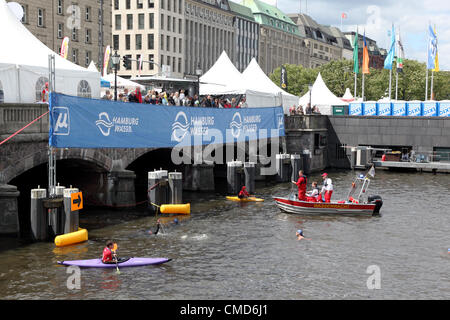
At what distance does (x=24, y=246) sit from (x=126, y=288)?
6.76 m

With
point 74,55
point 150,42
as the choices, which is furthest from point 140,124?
point 150,42

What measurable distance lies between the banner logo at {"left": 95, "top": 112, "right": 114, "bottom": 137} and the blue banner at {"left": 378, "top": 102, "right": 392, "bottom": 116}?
41441mm

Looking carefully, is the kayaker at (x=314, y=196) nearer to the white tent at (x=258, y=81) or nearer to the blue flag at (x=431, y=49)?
the white tent at (x=258, y=81)

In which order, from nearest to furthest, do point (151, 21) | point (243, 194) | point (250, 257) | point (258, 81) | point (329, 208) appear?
point (250, 257)
point (329, 208)
point (243, 194)
point (258, 81)
point (151, 21)

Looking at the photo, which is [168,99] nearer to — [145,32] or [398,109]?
[398,109]

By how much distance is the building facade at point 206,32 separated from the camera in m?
121

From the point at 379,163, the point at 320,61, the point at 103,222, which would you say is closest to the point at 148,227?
the point at 103,222

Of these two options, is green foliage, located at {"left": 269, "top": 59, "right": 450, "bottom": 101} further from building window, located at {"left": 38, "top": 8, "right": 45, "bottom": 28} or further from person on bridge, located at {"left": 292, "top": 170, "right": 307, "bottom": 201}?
person on bridge, located at {"left": 292, "top": 170, "right": 307, "bottom": 201}

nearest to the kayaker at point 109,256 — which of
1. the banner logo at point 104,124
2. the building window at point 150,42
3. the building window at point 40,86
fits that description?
the banner logo at point 104,124

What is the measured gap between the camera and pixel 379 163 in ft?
197

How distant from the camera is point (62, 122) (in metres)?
26.5

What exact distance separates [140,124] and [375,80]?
73916 mm

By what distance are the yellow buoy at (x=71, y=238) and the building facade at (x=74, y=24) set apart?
4546 centimetres

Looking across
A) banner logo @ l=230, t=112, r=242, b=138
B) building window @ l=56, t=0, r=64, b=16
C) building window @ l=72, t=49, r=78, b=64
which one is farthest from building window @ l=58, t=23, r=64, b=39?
banner logo @ l=230, t=112, r=242, b=138
